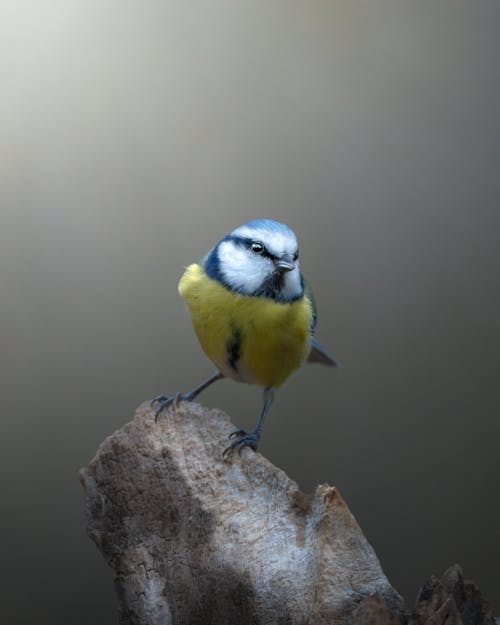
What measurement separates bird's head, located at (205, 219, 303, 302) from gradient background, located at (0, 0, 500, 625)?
2.05 ft

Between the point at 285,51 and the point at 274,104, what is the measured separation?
131mm

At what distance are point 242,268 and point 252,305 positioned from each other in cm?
6

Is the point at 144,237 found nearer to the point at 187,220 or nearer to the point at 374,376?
the point at 187,220

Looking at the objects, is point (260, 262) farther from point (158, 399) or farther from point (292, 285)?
point (158, 399)

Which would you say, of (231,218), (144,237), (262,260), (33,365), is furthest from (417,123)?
(33,365)

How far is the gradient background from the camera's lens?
193cm

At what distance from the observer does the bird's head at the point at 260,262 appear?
128 centimetres

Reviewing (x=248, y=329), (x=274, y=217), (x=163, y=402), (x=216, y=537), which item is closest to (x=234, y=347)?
(x=248, y=329)

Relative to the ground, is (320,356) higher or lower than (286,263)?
lower

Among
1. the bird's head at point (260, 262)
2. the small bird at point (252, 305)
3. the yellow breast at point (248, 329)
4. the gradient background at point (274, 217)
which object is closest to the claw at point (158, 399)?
the small bird at point (252, 305)

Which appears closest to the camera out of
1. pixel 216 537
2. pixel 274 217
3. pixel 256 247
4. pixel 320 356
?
pixel 216 537

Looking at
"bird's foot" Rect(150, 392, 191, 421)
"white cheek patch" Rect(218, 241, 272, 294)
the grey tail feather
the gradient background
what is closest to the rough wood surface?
"bird's foot" Rect(150, 392, 191, 421)

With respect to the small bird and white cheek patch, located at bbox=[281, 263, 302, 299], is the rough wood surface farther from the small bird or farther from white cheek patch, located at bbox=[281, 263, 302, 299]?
white cheek patch, located at bbox=[281, 263, 302, 299]

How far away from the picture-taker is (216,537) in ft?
3.89
